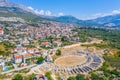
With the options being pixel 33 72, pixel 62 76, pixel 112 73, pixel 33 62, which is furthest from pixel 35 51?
pixel 112 73

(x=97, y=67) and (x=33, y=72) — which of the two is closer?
(x=33, y=72)

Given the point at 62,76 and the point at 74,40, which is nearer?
the point at 62,76

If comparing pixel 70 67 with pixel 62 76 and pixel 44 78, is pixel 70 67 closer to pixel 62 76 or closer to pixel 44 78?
pixel 62 76

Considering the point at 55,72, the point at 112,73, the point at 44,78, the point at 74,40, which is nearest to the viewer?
the point at 44,78

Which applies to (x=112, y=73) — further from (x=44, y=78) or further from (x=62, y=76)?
(x=44, y=78)

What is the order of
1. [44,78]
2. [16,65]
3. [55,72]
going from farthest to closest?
[16,65] < [55,72] < [44,78]

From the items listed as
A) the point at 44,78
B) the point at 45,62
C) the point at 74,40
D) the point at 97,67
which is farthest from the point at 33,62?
the point at 74,40

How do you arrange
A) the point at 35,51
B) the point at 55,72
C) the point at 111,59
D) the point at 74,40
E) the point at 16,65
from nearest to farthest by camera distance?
the point at 55,72 < the point at 16,65 < the point at 111,59 < the point at 35,51 < the point at 74,40

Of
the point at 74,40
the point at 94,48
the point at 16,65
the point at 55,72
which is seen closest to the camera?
the point at 55,72

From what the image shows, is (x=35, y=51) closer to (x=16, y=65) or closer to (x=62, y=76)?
(x=16, y=65)
